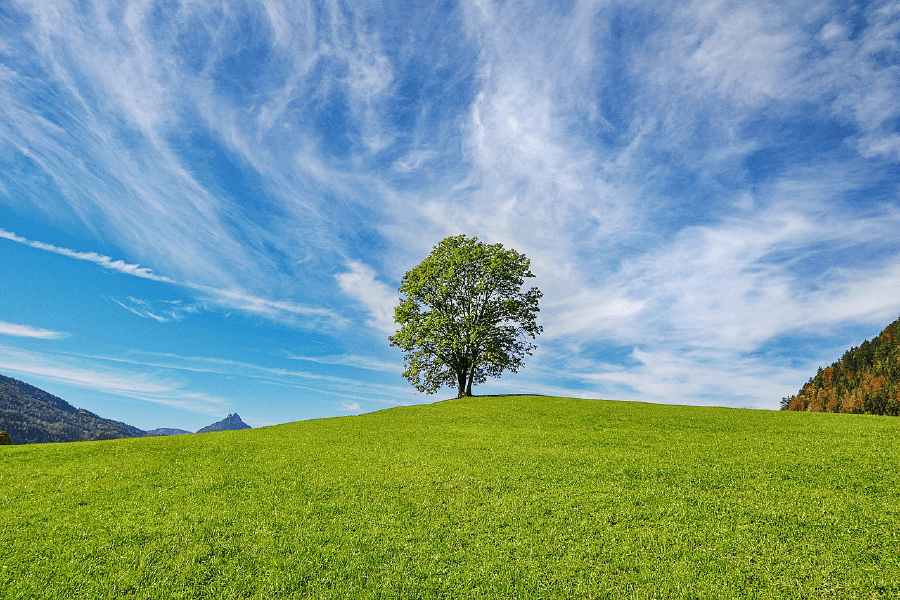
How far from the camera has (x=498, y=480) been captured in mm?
18359

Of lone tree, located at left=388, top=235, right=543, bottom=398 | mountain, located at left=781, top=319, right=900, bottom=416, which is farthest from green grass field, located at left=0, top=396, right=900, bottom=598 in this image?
mountain, located at left=781, top=319, right=900, bottom=416

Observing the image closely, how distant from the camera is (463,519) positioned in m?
14.7

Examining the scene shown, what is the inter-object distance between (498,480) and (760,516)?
8.55 m

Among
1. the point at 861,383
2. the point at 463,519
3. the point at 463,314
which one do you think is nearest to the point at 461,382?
the point at 463,314

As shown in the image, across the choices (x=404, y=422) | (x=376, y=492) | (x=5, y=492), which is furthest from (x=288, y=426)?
(x=376, y=492)

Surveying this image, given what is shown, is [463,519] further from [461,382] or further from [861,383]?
[861,383]

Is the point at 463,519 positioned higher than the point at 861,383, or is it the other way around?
the point at 861,383

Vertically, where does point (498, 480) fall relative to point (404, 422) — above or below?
below

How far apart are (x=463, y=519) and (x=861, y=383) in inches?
7585

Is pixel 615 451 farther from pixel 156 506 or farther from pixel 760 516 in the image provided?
pixel 156 506

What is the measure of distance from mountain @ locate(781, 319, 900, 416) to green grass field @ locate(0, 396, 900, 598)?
478 ft

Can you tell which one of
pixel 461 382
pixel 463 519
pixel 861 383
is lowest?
pixel 463 519

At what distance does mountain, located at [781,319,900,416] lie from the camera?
5233 inches

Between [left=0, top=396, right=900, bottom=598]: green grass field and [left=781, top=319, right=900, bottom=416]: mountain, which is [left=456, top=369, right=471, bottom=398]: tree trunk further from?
[left=781, top=319, right=900, bottom=416]: mountain
